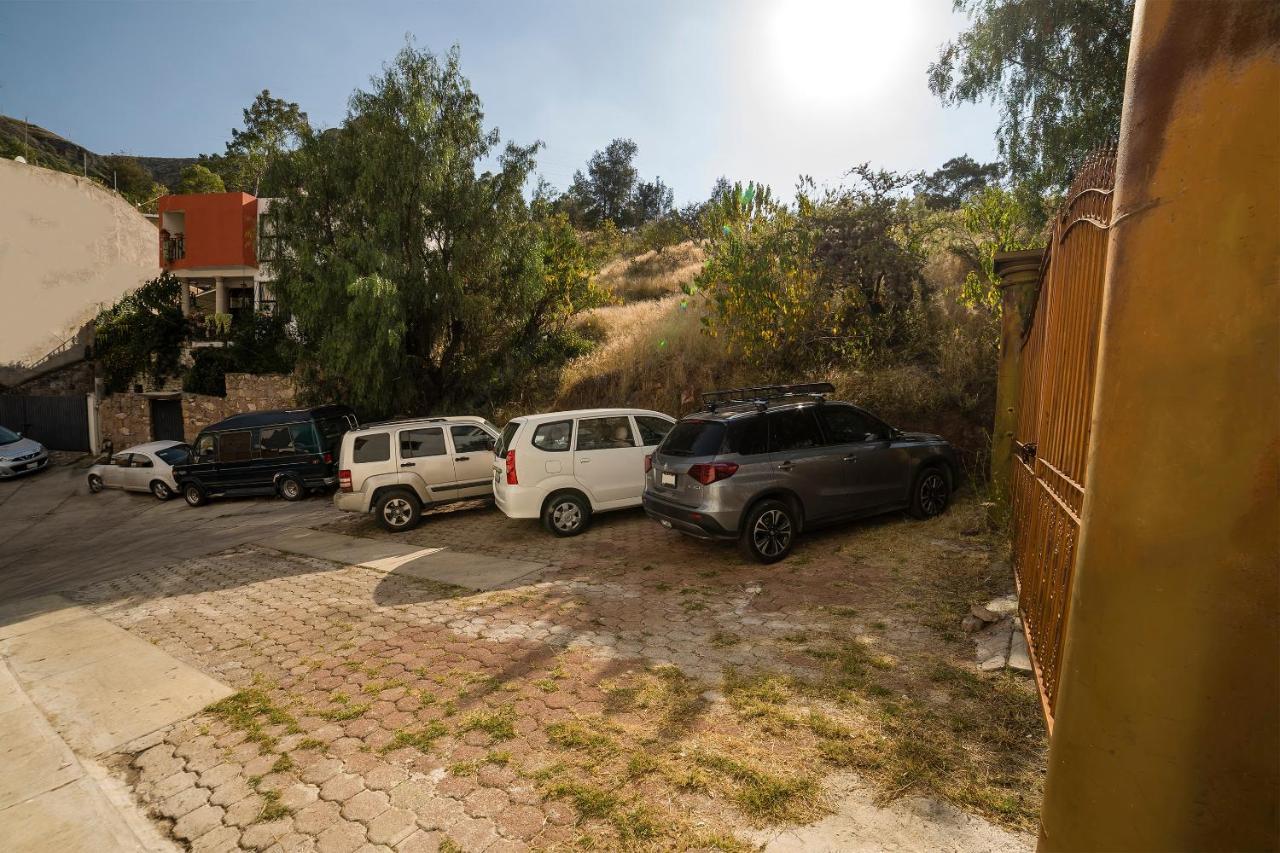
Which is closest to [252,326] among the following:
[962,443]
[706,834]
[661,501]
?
[661,501]

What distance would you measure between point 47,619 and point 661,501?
690cm

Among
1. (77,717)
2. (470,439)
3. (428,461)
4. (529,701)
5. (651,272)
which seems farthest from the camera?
(651,272)

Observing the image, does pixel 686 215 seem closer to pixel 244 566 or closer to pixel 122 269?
pixel 122 269

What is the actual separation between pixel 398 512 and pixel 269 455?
6.01 metres

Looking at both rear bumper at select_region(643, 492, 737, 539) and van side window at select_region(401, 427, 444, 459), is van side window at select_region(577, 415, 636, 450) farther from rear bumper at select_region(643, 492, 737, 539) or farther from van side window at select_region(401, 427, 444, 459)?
van side window at select_region(401, 427, 444, 459)

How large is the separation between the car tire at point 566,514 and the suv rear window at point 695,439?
1.88 m

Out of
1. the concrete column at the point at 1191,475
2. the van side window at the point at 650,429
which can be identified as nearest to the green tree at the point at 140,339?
the van side window at the point at 650,429

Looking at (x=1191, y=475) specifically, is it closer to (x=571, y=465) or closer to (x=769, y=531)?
(x=769, y=531)

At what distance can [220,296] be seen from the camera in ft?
83.4

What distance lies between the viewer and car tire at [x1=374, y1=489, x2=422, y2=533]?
10.0 meters

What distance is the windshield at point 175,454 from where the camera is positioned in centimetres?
1592

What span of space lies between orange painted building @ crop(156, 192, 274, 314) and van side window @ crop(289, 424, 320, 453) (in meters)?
13.8

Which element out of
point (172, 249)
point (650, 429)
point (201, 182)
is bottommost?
point (650, 429)

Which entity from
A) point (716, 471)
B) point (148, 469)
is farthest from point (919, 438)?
point (148, 469)
